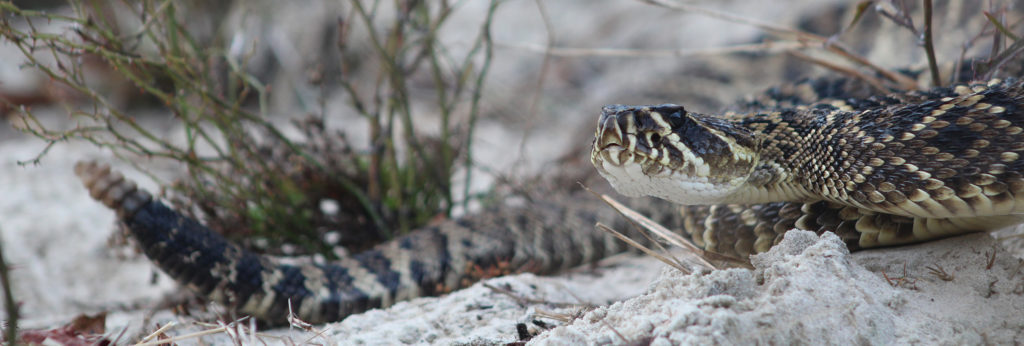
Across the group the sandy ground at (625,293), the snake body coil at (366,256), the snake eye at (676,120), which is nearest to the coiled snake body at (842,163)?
the snake eye at (676,120)

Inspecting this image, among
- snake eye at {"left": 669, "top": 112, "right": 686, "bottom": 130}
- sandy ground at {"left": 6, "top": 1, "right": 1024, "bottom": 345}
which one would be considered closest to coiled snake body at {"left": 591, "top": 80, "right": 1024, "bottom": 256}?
snake eye at {"left": 669, "top": 112, "right": 686, "bottom": 130}

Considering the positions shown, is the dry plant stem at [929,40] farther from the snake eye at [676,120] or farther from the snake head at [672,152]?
the snake eye at [676,120]

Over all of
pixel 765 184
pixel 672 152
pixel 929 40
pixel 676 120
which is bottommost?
pixel 765 184

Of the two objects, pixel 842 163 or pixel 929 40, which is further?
pixel 929 40

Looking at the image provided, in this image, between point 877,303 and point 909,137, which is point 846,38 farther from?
point 877,303

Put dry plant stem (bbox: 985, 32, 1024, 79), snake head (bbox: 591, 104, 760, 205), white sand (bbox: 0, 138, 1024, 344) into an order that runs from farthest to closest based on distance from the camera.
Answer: dry plant stem (bbox: 985, 32, 1024, 79) < snake head (bbox: 591, 104, 760, 205) < white sand (bbox: 0, 138, 1024, 344)

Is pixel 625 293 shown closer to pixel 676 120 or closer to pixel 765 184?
pixel 765 184

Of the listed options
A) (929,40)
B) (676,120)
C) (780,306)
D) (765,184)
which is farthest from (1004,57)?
(780,306)

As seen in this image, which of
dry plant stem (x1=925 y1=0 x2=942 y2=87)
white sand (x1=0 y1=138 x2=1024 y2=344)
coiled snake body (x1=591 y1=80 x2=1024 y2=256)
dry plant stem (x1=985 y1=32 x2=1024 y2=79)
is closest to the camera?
white sand (x1=0 y1=138 x2=1024 y2=344)

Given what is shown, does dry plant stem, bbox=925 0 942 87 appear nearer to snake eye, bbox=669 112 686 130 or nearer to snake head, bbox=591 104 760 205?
snake head, bbox=591 104 760 205
